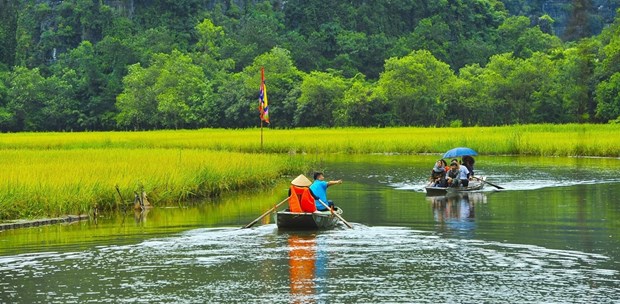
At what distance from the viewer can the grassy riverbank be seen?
2434 centimetres

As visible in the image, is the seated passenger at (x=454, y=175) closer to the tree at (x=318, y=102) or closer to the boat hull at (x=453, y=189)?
the boat hull at (x=453, y=189)

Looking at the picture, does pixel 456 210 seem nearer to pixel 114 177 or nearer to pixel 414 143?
pixel 114 177

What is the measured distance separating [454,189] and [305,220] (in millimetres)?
10510

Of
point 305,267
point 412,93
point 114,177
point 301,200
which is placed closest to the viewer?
point 305,267

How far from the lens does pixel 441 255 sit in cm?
1736

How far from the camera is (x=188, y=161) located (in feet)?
114

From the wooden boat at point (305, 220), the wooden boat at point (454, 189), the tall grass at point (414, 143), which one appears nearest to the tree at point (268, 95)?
the tall grass at point (414, 143)

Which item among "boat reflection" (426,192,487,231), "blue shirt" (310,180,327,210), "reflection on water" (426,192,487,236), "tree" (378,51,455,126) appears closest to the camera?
"reflection on water" (426,192,487,236)

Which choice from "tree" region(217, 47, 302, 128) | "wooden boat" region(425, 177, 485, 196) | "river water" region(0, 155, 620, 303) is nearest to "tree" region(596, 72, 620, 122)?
"tree" region(217, 47, 302, 128)

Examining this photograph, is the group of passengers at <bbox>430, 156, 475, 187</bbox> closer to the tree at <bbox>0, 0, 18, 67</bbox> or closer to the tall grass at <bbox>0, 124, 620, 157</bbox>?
the tall grass at <bbox>0, 124, 620, 157</bbox>

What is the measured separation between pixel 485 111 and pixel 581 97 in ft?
36.7

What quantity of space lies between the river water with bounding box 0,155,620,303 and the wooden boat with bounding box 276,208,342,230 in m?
0.25

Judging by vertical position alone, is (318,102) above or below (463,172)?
above

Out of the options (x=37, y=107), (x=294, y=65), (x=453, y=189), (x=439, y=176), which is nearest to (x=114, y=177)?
(x=439, y=176)
